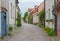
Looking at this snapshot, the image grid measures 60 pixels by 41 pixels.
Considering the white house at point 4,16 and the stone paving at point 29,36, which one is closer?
the stone paving at point 29,36

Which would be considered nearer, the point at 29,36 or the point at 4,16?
the point at 4,16

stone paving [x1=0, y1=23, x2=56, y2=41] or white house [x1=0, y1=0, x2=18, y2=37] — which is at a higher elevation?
white house [x1=0, y1=0, x2=18, y2=37]

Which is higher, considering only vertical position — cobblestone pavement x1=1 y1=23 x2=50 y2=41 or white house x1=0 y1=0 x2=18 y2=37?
white house x1=0 y1=0 x2=18 y2=37

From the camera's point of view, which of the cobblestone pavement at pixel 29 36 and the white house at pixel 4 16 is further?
the white house at pixel 4 16

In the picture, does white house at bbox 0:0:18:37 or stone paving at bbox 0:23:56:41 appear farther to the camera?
white house at bbox 0:0:18:37

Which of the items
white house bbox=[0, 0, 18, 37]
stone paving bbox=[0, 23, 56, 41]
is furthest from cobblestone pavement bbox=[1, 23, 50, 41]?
white house bbox=[0, 0, 18, 37]

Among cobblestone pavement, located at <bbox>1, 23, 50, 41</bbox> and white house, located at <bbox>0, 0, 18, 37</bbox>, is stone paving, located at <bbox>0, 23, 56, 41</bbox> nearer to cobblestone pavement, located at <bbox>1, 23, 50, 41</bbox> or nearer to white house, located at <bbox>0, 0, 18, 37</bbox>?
cobblestone pavement, located at <bbox>1, 23, 50, 41</bbox>

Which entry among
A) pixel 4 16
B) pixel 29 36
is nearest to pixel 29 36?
pixel 29 36

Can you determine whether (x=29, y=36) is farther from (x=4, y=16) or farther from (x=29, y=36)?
(x=4, y=16)

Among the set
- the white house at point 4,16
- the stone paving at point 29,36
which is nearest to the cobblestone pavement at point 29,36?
the stone paving at point 29,36

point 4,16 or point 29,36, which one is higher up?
point 4,16

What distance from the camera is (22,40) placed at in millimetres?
16578

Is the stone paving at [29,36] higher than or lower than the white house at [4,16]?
lower

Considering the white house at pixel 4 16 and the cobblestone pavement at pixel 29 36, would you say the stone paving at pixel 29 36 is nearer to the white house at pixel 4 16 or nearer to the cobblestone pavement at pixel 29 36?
the cobblestone pavement at pixel 29 36
